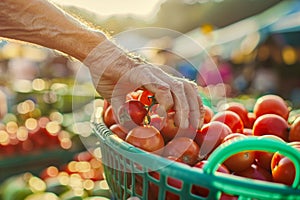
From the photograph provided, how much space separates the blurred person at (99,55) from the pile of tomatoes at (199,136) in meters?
0.04

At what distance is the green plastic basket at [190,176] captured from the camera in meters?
0.68

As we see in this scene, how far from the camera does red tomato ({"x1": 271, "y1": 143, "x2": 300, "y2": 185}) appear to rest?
827 mm

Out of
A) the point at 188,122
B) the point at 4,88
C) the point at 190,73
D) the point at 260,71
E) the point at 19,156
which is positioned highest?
the point at 260,71

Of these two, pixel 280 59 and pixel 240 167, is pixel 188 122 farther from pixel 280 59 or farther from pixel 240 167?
pixel 280 59

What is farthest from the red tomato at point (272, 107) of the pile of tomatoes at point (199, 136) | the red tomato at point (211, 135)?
the red tomato at point (211, 135)

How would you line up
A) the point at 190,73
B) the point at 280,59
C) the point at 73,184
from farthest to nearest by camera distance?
the point at 280,59 < the point at 190,73 < the point at 73,184

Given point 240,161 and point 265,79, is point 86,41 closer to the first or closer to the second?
point 240,161

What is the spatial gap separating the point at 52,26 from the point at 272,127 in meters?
0.67

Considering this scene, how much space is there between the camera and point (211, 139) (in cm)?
106

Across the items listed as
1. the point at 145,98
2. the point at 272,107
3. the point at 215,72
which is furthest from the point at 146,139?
the point at 215,72

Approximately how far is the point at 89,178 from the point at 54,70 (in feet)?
13.6

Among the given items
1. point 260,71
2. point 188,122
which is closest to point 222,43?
point 260,71

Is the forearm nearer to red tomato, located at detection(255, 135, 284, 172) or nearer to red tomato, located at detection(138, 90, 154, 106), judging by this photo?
red tomato, located at detection(138, 90, 154, 106)

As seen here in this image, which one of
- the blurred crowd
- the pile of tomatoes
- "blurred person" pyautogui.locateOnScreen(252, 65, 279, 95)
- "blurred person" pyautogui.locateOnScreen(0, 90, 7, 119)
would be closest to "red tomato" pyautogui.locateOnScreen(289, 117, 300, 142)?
the pile of tomatoes
